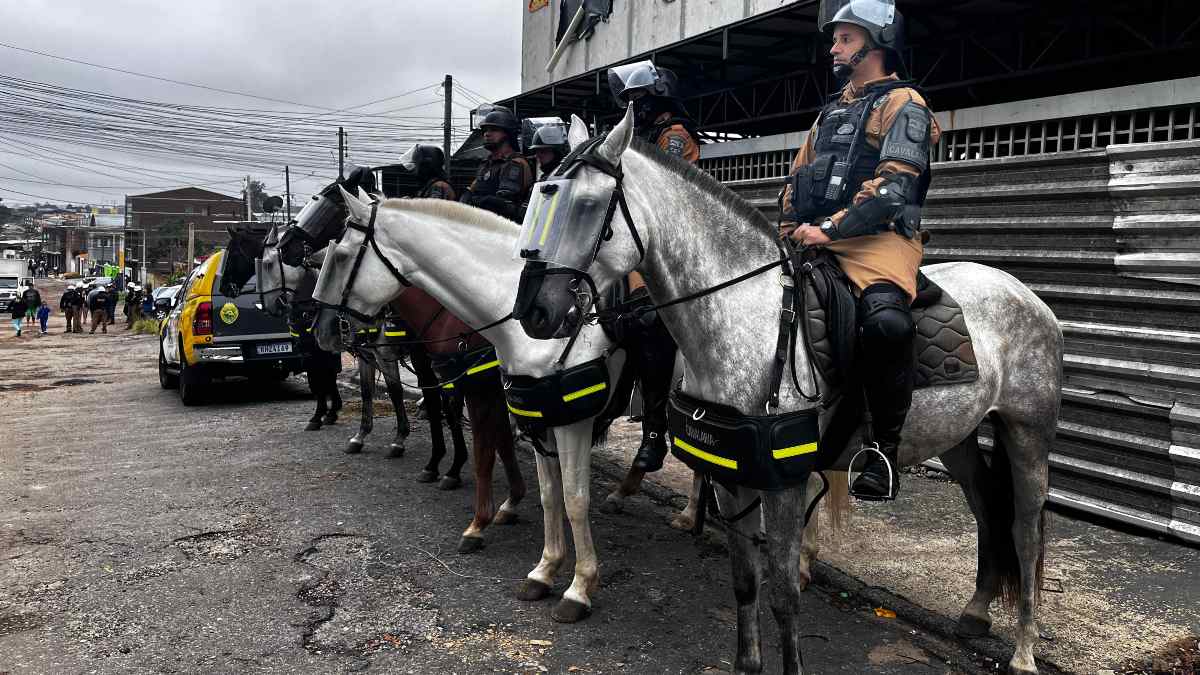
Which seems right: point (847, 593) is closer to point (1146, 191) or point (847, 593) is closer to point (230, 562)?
point (1146, 191)

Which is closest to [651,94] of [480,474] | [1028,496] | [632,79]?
[632,79]

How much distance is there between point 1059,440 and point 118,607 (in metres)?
6.09

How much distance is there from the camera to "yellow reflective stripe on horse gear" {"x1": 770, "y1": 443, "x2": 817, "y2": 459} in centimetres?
281

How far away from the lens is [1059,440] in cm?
584

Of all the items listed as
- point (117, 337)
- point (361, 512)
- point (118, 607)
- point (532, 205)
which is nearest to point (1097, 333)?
point (532, 205)

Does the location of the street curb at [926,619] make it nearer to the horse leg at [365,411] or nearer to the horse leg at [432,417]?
the horse leg at [432,417]

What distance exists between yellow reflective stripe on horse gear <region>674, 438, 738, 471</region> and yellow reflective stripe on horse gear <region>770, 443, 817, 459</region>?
143 millimetres

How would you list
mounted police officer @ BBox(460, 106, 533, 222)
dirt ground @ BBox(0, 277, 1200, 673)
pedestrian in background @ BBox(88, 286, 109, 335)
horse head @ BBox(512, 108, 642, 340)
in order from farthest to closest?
pedestrian in background @ BBox(88, 286, 109, 335) → mounted police officer @ BBox(460, 106, 533, 222) → dirt ground @ BBox(0, 277, 1200, 673) → horse head @ BBox(512, 108, 642, 340)

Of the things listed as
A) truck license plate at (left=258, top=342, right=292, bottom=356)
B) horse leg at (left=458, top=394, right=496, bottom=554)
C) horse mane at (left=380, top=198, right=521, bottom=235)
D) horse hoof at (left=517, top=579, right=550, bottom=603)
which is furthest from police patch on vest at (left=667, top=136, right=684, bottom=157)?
truck license plate at (left=258, top=342, right=292, bottom=356)

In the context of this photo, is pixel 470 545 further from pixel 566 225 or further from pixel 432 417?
pixel 566 225

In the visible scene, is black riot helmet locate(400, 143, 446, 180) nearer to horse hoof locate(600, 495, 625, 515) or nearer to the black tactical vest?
horse hoof locate(600, 495, 625, 515)

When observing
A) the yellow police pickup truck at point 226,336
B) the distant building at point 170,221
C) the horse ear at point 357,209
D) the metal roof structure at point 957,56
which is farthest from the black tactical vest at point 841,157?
the distant building at point 170,221

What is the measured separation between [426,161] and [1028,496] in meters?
6.29

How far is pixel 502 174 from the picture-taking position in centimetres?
619
